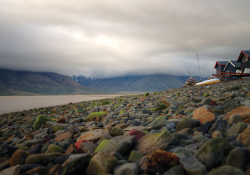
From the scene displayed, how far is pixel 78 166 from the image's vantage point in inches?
85.8

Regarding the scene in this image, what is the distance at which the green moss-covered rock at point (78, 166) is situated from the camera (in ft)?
7.01

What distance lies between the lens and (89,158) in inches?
Answer: 90.4

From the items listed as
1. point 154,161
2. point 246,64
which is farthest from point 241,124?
point 246,64

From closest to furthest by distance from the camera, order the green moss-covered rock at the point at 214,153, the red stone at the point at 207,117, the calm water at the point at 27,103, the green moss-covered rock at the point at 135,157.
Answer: the green moss-covered rock at the point at 214,153 < the green moss-covered rock at the point at 135,157 < the red stone at the point at 207,117 < the calm water at the point at 27,103

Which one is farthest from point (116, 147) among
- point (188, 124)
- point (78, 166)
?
point (188, 124)

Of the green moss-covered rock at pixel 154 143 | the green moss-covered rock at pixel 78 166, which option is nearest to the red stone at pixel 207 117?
the green moss-covered rock at pixel 154 143

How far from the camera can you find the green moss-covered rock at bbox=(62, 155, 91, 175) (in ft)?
7.01

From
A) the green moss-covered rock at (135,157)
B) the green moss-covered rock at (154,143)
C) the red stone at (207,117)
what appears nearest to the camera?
the green moss-covered rock at (135,157)

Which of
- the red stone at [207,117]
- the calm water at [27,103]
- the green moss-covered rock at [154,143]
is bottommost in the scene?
the calm water at [27,103]

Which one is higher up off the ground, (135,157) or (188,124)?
(188,124)

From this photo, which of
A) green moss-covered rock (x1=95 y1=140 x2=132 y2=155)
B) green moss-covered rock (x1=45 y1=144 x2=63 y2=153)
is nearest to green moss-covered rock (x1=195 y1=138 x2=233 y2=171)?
green moss-covered rock (x1=95 y1=140 x2=132 y2=155)

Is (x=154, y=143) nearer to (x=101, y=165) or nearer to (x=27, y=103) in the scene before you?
(x=101, y=165)

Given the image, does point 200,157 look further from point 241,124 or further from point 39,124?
point 39,124

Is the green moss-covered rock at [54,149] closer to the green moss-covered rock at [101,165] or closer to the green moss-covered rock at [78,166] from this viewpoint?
the green moss-covered rock at [78,166]
